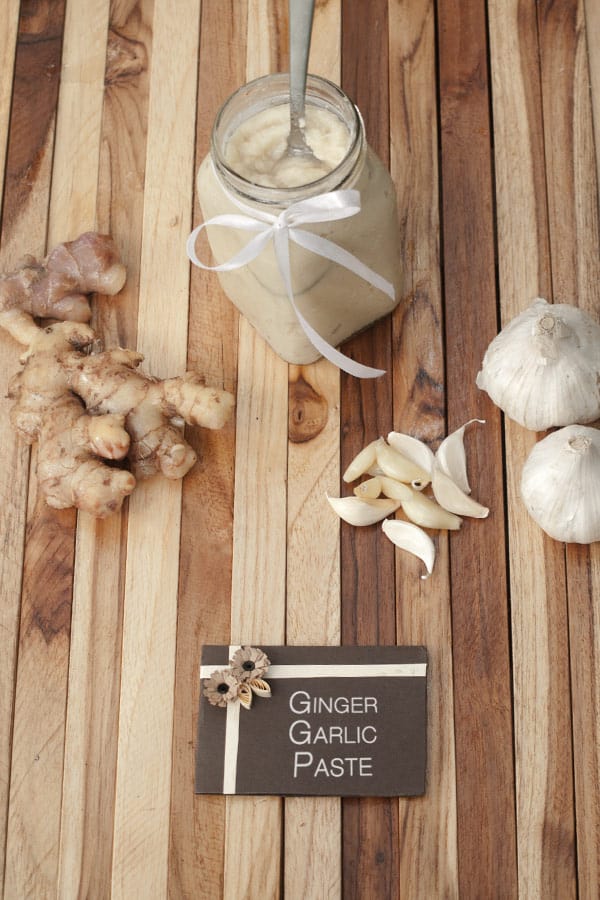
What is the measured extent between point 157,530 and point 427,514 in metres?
0.28

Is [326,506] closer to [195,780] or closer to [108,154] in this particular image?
[195,780]

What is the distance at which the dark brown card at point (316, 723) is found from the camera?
37.8 inches

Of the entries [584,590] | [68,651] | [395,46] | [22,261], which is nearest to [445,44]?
[395,46]

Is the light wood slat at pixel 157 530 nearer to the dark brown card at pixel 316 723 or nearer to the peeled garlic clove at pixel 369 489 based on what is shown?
the dark brown card at pixel 316 723

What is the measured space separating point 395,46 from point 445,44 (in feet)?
0.20

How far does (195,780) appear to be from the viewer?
0.97 metres

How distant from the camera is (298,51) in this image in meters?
0.85

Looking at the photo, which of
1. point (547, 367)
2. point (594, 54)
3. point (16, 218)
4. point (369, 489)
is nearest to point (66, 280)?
point (16, 218)

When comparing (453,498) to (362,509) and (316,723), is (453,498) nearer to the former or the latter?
(362,509)

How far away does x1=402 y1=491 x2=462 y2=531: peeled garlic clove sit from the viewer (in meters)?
1.01

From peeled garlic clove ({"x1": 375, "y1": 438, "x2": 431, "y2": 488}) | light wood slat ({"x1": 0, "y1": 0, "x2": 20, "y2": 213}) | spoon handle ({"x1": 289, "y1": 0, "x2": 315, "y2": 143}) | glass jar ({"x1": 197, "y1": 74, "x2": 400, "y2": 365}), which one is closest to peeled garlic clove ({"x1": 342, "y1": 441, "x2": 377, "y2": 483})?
peeled garlic clove ({"x1": 375, "y1": 438, "x2": 431, "y2": 488})

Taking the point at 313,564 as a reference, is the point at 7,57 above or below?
above

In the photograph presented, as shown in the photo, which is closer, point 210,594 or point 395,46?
point 210,594

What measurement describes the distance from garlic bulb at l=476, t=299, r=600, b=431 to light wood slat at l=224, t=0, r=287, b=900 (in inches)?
9.3
